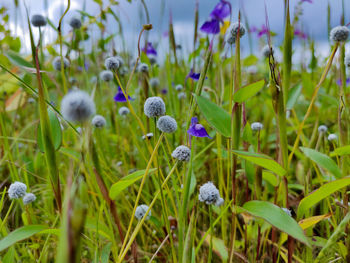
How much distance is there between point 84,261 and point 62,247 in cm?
55

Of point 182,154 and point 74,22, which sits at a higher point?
point 74,22

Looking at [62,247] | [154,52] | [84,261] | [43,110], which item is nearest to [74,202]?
[62,247]

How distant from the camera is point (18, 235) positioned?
0.40m

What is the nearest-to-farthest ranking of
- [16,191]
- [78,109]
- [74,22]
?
[78,109] → [16,191] → [74,22]

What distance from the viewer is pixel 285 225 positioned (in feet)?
1.26

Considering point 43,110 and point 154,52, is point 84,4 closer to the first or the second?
point 154,52

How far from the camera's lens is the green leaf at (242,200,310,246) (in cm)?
37

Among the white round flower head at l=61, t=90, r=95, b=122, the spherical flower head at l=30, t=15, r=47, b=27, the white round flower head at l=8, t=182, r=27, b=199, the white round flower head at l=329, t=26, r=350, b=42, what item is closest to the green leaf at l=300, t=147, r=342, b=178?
the white round flower head at l=329, t=26, r=350, b=42

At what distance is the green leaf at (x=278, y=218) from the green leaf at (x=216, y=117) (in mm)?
124

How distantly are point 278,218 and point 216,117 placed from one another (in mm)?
186

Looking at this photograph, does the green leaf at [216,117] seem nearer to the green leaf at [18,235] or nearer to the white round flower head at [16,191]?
the green leaf at [18,235]

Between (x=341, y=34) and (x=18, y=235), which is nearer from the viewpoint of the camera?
(x=18, y=235)

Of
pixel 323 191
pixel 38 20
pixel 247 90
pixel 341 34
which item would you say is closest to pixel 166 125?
pixel 247 90

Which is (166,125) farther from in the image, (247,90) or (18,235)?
(18,235)
